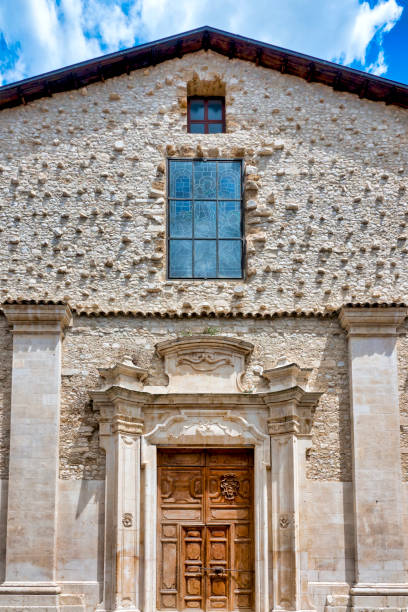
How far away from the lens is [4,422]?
13.2 meters

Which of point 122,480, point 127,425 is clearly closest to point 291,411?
point 127,425

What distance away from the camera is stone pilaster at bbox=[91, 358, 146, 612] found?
12641mm

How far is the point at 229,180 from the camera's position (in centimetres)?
1460

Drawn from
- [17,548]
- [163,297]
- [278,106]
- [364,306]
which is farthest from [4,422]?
[278,106]

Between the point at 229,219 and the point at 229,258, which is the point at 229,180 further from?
the point at 229,258

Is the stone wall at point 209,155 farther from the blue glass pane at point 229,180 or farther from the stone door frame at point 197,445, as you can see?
the stone door frame at point 197,445

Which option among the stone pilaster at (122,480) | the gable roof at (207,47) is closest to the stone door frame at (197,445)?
the stone pilaster at (122,480)

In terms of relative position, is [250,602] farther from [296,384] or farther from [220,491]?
[296,384]

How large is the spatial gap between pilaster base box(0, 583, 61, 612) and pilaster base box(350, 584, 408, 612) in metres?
4.01

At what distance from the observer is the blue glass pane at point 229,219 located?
1439 cm

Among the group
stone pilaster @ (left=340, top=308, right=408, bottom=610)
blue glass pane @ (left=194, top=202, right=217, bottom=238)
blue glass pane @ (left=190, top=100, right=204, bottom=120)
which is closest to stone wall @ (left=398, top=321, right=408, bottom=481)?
stone pilaster @ (left=340, top=308, right=408, bottom=610)

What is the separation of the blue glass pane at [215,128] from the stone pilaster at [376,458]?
3.67m

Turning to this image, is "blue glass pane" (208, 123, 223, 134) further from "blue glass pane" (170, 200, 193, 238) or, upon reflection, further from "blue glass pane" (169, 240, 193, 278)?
"blue glass pane" (169, 240, 193, 278)

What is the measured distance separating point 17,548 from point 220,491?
2.94 meters
